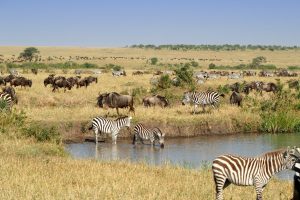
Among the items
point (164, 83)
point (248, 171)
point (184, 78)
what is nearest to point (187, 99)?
point (164, 83)

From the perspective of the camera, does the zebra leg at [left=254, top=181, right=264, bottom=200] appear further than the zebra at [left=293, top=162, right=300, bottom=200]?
Yes

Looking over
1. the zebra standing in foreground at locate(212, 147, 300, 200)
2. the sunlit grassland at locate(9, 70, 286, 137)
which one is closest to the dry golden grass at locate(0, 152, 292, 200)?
the zebra standing in foreground at locate(212, 147, 300, 200)

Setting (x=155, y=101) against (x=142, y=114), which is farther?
(x=155, y=101)

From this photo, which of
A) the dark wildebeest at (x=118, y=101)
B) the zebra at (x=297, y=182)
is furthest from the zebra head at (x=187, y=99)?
the zebra at (x=297, y=182)

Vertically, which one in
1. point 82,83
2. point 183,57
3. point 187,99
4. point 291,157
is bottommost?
point 183,57

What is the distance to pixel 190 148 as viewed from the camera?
2383 centimetres

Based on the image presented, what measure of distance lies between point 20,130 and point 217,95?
14.3m

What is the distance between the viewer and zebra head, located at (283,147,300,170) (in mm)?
9336

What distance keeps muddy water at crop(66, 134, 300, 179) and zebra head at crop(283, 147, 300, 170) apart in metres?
10.5

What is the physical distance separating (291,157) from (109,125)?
1626 centimetres

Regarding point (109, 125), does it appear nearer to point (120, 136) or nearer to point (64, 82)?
point (120, 136)

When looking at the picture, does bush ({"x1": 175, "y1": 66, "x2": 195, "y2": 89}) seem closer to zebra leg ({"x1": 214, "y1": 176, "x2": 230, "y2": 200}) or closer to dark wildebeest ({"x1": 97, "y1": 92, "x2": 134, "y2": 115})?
dark wildebeest ({"x1": 97, "y1": 92, "x2": 134, "y2": 115})

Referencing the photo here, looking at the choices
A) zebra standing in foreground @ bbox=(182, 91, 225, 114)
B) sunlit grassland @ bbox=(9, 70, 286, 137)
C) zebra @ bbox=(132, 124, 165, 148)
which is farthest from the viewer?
zebra standing in foreground @ bbox=(182, 91, 225, 114)

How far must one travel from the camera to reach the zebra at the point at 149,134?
2433cm
